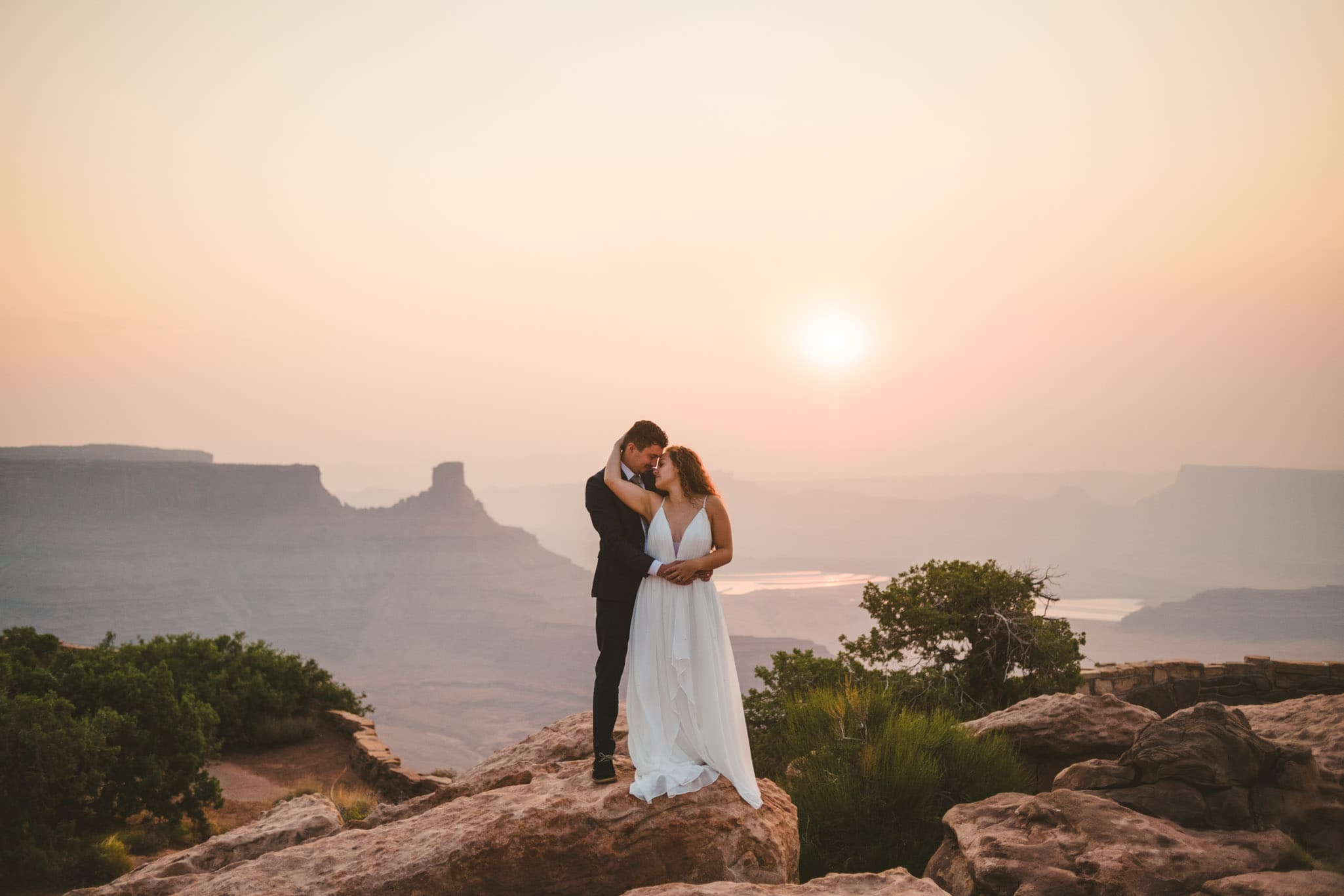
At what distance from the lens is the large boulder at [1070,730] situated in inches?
336

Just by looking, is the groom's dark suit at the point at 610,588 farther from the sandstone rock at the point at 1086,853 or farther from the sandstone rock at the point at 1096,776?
the sandstone rock at the point at 1096,776

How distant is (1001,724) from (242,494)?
113 m

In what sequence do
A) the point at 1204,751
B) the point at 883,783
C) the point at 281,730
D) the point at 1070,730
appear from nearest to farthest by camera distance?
the point at 1204,751, the point at 883,783, the point at 1070,730, the point at 281,730

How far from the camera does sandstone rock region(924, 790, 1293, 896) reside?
16.9 ft

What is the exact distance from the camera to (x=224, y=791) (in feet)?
52.1

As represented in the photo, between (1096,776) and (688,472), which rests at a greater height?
(688,472)

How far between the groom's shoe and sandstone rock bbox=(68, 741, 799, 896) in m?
0.24

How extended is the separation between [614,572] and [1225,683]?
12782 mm

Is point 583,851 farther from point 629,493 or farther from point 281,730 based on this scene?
point 281,730

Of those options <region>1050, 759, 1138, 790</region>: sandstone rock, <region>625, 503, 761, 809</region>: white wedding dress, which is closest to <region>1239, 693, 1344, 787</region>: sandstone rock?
<region>1050, 759, 1138, 790</region>: sandstone rock

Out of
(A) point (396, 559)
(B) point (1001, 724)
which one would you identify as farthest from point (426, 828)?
(A) point (396, 559)

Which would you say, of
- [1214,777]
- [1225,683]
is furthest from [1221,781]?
[1225,683]

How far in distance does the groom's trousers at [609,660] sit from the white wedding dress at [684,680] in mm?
111

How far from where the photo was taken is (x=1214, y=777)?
6.04 meters
